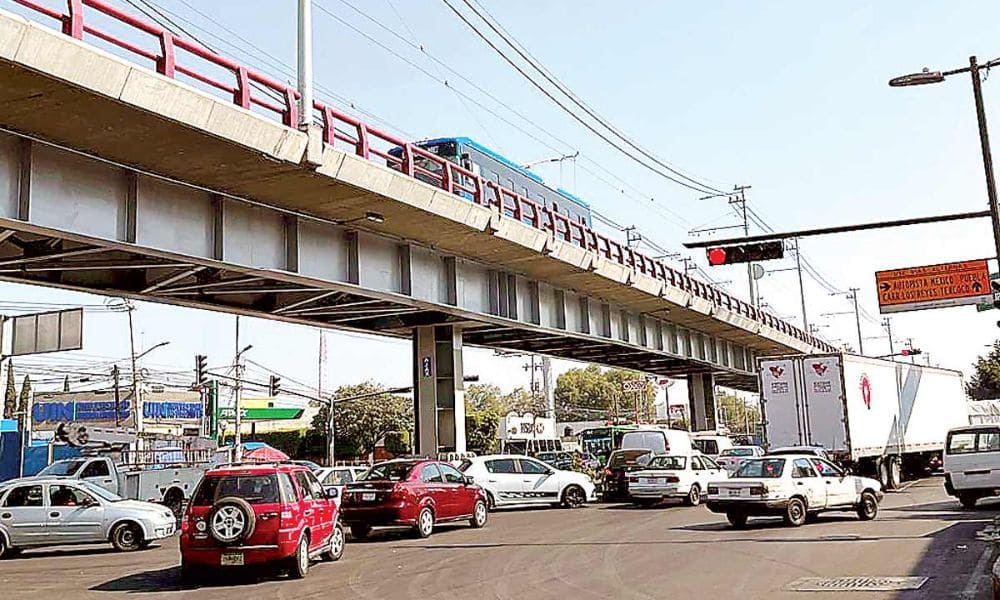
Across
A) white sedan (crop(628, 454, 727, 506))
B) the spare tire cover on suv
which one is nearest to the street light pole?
white sedan (crop(628, 454, 727, 506))

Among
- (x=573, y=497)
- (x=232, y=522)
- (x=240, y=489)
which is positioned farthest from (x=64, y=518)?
(x=573, y=497)

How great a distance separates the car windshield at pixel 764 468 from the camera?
781 inches

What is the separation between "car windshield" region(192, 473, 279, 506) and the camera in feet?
46.3

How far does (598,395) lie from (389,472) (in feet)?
456

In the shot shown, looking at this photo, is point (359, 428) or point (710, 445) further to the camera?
point (359, 428)

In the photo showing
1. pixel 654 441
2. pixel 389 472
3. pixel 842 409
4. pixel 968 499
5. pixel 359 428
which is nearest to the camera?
pixel 389 472

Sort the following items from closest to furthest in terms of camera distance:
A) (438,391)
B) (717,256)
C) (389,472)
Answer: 1. (389,472)
2. (717,256)
3. (438,391)

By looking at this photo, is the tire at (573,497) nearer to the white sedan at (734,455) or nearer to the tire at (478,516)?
the white sedan at (734,455)

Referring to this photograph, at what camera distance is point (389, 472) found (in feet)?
67.5

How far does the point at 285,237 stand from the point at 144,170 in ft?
13.4

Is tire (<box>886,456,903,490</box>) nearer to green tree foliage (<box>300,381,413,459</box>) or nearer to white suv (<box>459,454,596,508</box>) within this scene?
white suv (<box>459,454,596,508</box>)

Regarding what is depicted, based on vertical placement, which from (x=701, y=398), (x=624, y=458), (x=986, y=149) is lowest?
(x=624, y=458)

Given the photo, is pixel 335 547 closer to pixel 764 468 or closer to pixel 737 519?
pixel 737 519

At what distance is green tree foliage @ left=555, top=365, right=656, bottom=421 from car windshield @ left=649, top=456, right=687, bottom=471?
112805mm
